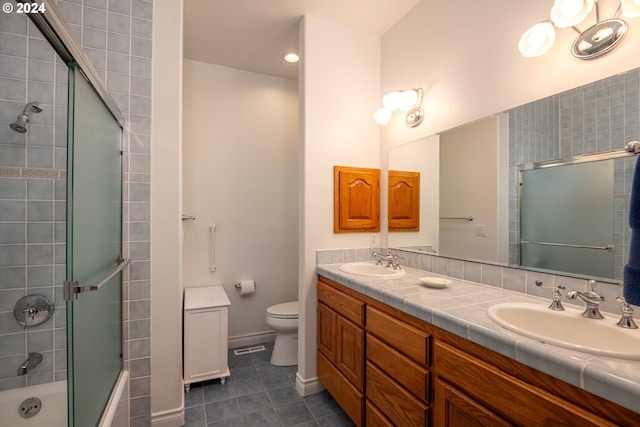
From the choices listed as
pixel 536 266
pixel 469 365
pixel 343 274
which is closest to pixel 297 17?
pixel 343 274

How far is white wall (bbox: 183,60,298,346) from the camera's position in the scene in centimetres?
283

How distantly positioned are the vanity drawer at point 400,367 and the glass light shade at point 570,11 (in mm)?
1502

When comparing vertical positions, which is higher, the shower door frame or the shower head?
the shower head

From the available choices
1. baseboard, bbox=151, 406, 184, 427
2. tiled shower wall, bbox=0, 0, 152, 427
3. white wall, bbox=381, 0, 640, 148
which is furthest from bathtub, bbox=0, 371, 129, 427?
white wall, bbox=381, 0, 640, 148

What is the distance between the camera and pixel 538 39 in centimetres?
129

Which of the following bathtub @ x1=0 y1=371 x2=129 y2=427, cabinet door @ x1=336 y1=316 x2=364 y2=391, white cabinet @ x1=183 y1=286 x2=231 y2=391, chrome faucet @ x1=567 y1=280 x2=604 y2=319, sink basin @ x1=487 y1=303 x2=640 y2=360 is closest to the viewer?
sink basin @ x1=487 y1=303 x2=640 y2=360

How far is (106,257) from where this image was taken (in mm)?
1436

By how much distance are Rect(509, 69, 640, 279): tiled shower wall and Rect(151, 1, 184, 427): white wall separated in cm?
191

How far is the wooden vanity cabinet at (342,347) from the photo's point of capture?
5.45 ft

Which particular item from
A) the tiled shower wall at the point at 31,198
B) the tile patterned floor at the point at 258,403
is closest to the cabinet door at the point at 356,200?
the tile patterned floor at the point at 258,403

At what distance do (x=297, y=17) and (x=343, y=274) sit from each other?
1.93 metres

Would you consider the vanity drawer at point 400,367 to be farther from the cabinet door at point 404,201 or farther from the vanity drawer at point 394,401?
the cabinet door at point 404,201

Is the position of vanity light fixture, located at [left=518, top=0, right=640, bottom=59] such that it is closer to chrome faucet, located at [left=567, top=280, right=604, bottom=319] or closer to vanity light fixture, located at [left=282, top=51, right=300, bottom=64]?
chrome faucet, located at [left=567, top=280, right=604, bottom=319]

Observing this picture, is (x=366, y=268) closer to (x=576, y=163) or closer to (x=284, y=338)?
(x=284, y=338)
